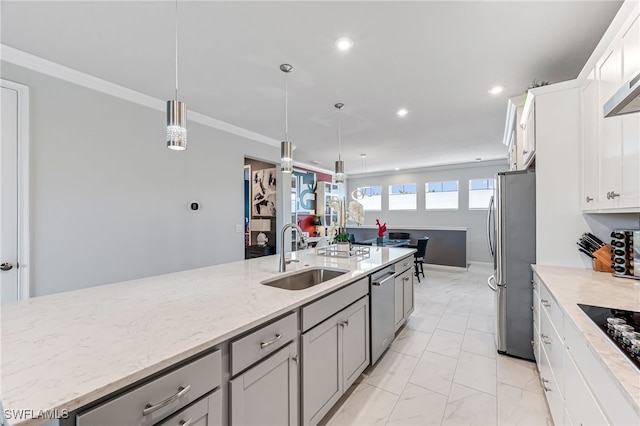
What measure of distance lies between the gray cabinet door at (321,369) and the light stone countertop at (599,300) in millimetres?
1190

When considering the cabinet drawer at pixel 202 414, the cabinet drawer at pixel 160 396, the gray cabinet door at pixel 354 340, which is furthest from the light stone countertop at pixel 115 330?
the gray cabinet door at pixel 354 340

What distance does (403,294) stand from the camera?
3020 mm

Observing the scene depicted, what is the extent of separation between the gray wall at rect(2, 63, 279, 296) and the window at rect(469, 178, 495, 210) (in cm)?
637

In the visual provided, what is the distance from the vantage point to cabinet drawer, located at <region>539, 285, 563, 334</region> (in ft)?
4.89

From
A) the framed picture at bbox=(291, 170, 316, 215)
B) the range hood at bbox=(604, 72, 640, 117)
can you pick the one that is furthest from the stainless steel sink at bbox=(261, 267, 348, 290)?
the framed picture at bbox=(291, 170, 316, 215)

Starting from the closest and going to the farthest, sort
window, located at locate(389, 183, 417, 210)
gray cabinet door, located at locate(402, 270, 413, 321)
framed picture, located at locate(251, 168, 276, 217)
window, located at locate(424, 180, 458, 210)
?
gray cabinet door, located at locate(402, 270, 413, 321) → framed picture, located at locate(251, 168, 276, 217) → window, located at locate(424, 180, 458, 210) → window, located at locate(389, 183, 417, 210)

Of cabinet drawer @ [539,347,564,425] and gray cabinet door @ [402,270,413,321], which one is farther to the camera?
gray cabinet door @ [402,270,413,321]

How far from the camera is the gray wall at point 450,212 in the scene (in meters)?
7.00

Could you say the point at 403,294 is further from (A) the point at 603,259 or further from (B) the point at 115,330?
(B) the point at 115,330

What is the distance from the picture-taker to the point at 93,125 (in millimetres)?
2680

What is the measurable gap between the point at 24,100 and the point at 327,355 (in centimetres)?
317

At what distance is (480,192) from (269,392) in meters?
7.46

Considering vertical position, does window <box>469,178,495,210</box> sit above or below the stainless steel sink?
above

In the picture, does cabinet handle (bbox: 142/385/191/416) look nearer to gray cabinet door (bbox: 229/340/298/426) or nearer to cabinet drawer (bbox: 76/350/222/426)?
cabinet drawer (bbox: 76/350/222/426)
